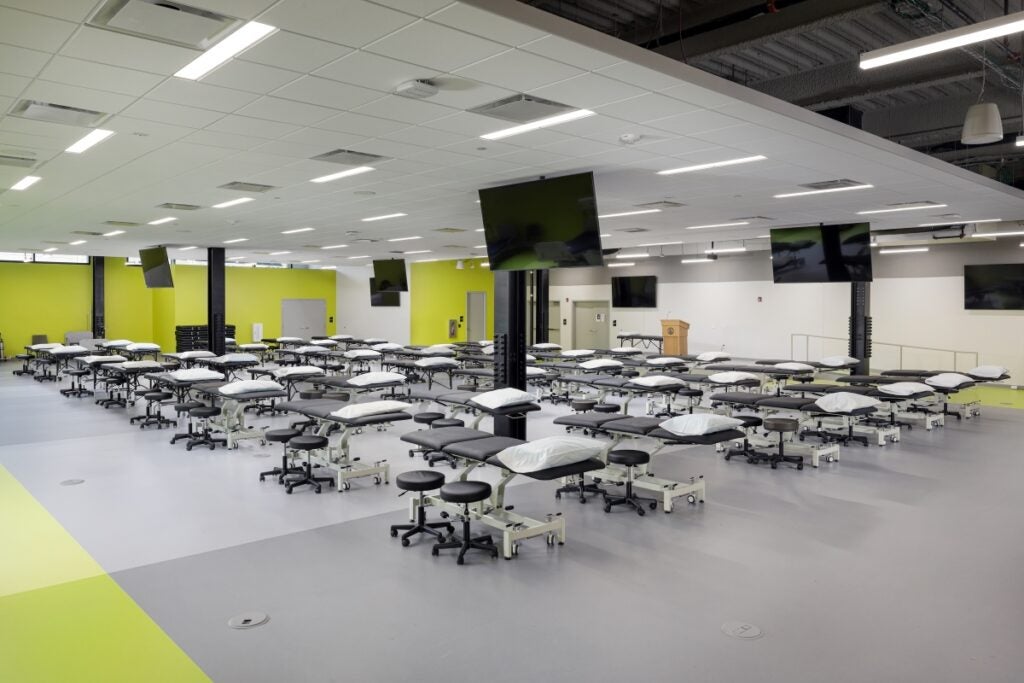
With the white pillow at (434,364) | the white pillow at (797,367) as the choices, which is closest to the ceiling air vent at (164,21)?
the white pillow at (434,364)

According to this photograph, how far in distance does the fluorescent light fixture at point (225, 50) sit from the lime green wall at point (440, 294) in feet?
65.2

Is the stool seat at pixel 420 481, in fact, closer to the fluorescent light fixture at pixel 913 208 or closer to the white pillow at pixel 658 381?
the white pillow at pixel 658 381

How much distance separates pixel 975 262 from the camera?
1697 centimetres

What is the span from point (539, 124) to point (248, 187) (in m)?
4.84

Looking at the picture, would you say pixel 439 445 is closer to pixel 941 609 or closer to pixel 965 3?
pixel 941 609

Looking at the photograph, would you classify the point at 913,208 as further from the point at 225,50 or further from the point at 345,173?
the point at 225,50

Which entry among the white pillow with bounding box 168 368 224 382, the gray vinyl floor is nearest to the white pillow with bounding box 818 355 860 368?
the gray vinyl floor

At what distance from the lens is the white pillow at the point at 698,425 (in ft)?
22.1

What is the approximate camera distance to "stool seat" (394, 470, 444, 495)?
567cm

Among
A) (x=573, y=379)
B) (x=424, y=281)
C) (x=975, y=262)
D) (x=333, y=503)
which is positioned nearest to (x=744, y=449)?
(x=573, y=379)

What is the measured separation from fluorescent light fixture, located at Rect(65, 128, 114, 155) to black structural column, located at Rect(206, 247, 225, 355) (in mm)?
10474

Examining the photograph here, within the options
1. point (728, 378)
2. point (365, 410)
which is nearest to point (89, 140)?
point (365, 410)

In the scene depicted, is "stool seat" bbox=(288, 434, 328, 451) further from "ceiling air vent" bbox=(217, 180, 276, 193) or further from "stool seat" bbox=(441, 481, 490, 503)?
"ceiling air vent" bbox=(217, 180, 276, 193)

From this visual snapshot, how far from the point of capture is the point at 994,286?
16.7 metres
